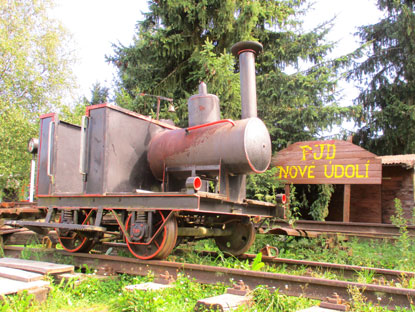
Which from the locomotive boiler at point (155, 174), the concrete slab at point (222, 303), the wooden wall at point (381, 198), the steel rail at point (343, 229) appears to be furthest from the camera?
the wooden wall at point (381, 198)

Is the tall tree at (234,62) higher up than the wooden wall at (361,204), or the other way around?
the tall tree at (234,62)

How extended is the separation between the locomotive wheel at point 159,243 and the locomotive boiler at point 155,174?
0.5 inches

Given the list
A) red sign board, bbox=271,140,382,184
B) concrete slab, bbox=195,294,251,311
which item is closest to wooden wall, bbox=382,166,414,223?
red sign board, bbox=271,140,382,184

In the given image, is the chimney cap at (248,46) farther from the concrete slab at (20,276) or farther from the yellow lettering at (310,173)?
the concrete slab at (20,276)

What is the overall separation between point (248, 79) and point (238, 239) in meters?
2.78

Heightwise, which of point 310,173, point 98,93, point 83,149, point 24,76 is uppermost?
point 98,93

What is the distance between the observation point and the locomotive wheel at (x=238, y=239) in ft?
20.9

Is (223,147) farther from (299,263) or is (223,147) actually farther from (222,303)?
(222,303)

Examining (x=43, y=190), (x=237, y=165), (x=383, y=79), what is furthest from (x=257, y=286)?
(x=383, y=79)

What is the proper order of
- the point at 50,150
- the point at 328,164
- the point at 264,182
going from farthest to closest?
the point at 264,182, the point at 328,164, the point at 50,150

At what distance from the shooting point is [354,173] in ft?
28.4

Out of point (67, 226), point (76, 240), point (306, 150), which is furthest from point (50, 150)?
point (306, 150)

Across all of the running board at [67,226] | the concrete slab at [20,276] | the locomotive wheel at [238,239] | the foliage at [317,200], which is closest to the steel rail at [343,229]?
the locomotive wheel at [238,239]

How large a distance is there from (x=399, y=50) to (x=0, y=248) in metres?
17.8
